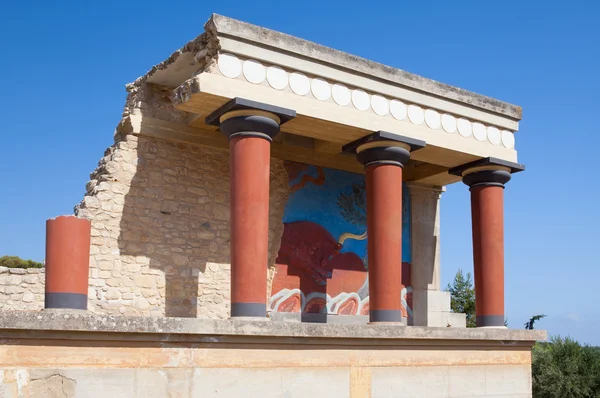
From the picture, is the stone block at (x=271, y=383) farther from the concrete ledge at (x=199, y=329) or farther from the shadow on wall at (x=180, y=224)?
the shadow on wall at (x=180, y=224)

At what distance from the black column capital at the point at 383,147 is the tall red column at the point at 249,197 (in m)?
1.62

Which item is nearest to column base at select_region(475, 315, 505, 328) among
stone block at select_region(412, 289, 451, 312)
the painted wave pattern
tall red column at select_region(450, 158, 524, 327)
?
tall red column at select_region(450, 158, 524, 327)

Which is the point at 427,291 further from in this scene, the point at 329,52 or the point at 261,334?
the point at 261,334

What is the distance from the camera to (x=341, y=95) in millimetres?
9812

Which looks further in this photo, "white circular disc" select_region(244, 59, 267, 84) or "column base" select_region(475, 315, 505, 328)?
"column base" select_region(475, 315, 505, 328)

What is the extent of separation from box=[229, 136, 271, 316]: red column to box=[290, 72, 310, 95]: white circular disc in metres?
0.97

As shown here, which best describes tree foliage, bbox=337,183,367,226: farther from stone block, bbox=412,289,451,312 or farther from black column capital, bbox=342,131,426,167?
black column capital, bbox=342,131,426,167

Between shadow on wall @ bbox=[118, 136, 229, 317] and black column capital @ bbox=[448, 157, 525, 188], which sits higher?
black column capital @ bbox=[448, 157, 525, 188]

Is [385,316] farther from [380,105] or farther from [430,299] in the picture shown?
[430,299]

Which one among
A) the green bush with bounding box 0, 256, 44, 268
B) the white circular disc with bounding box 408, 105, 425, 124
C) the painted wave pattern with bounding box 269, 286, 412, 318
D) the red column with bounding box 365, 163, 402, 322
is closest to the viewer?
the red column with bounding box 365, 163, 402, 322

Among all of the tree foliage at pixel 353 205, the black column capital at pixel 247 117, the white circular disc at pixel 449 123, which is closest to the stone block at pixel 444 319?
the tree foliage at pixel 353 205

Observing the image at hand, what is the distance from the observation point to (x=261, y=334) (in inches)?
295

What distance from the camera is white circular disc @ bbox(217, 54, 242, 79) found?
28.6 feet

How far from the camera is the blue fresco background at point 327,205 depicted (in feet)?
37.7
